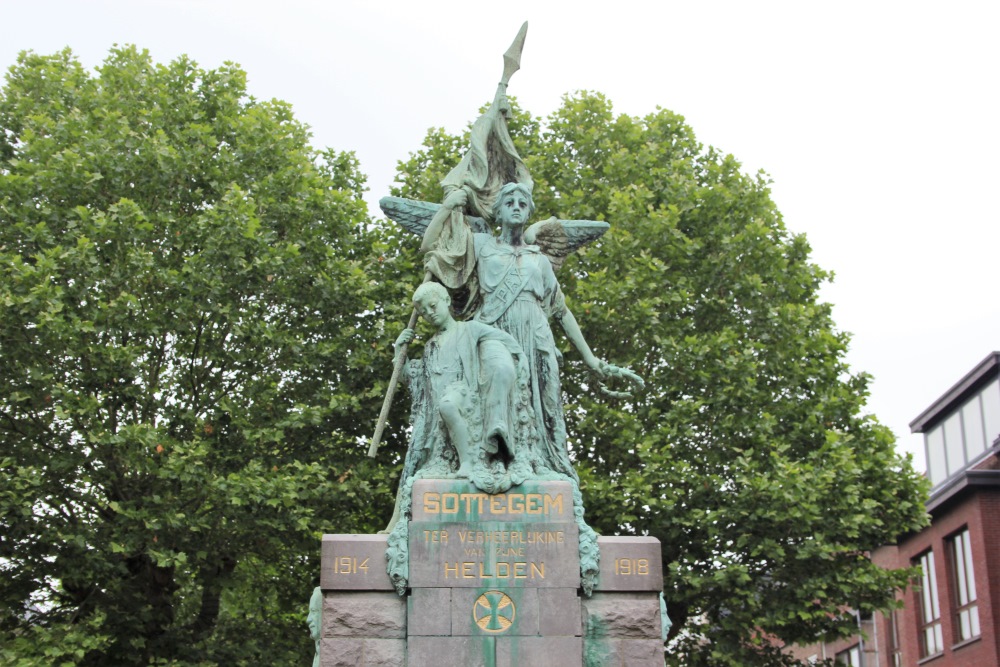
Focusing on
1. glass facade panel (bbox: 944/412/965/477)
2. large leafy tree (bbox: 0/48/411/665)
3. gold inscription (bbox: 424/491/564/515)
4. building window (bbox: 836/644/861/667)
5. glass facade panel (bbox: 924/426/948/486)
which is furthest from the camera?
building window (bbox: 836/644/861/667)

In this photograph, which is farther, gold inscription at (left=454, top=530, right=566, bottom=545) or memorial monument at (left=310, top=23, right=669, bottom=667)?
gold inscription at (left=454, top=530, right=566, bottom=545)

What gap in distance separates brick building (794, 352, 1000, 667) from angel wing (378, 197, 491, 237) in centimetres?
1698

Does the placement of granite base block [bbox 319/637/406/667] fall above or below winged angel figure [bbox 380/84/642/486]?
below

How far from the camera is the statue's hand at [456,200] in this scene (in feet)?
38.2

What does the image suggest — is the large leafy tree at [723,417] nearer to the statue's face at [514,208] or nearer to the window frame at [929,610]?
the statue's face at [514,208]

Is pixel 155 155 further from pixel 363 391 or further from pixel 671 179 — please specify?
pixel 671 179

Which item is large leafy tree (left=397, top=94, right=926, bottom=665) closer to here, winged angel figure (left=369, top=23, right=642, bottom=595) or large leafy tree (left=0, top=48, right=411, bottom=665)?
large leafy tree (left=0, top=48, right=411, bottom=665)

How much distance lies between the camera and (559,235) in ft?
40.0

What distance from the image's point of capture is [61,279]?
17594mm

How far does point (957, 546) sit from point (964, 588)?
1137 mm

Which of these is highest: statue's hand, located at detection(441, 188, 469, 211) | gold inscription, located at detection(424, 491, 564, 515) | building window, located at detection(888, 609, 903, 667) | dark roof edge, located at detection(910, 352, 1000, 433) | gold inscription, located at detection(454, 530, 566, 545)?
dark roof edge, located at detection(910, 352, 1000, 433)

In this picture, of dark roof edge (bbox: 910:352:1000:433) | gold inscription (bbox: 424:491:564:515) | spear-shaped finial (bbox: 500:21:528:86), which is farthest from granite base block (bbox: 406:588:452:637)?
dark roof edge (bbox: 910:352:1000:433)

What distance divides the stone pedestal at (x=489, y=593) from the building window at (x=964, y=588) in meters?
21.6

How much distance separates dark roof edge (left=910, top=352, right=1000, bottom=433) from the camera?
30094 mm
